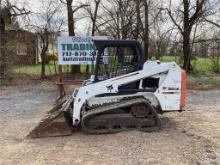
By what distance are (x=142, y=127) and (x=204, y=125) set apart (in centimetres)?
169

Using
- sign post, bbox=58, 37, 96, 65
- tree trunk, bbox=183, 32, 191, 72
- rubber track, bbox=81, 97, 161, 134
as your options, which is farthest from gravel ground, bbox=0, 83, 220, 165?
tree trunk, bbox=183, 32, 191, 72

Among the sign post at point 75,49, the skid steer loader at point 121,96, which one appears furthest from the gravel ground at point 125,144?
the sign post at point 75,49

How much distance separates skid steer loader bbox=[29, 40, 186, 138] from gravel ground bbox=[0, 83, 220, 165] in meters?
0.30

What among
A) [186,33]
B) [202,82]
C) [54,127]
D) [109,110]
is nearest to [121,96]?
[109,110]

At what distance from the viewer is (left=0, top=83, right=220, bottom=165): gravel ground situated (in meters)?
7.43

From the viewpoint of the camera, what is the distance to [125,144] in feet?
27.4

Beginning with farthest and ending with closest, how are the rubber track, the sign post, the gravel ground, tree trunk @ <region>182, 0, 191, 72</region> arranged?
tree trunk @ <region>182, 0, 191, 72</region> → the sign post → the rubber track → the gravel ground

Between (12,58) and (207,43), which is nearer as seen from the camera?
(12,58)

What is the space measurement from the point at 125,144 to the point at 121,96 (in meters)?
1.65

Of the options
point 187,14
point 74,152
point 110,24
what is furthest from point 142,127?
point 187,14

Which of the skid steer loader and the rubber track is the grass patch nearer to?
the skid steer loader

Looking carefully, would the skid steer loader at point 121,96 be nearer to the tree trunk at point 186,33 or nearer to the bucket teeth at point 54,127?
the bucket teeth at point 54,127

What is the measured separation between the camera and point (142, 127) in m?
9.48

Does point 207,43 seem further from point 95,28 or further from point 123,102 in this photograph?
point 123,102
